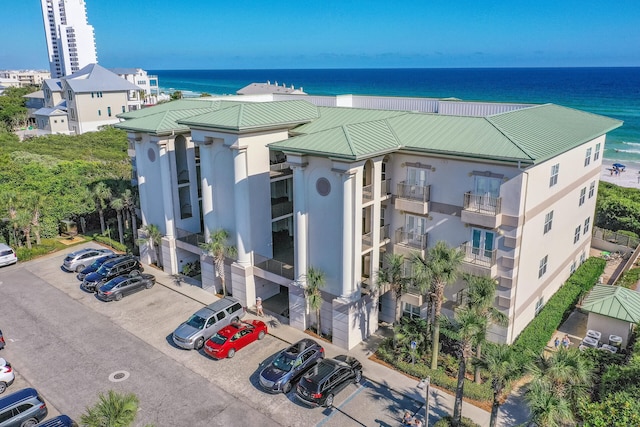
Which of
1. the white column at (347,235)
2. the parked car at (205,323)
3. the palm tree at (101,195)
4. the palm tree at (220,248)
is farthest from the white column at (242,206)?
the palm tree at (101,195)

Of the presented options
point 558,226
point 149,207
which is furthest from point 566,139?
point 149,207

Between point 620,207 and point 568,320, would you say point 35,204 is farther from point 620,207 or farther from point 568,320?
point 620,207

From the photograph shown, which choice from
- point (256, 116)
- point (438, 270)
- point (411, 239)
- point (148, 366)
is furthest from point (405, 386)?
point (256, 116)

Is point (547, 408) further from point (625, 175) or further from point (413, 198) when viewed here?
point (625, 175)

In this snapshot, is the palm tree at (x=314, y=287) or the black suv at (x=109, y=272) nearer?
the palm tree at (x=314, y=287)

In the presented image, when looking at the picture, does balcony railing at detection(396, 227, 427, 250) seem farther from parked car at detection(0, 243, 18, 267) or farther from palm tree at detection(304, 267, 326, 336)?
parked car at detection(0, 243, 18, 267)

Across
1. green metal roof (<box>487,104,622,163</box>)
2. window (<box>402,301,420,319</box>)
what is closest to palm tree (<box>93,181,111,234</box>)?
window (<box>402,301,420,319</box>)

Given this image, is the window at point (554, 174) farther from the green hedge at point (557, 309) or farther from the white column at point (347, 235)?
the white column at point (347, 235)
